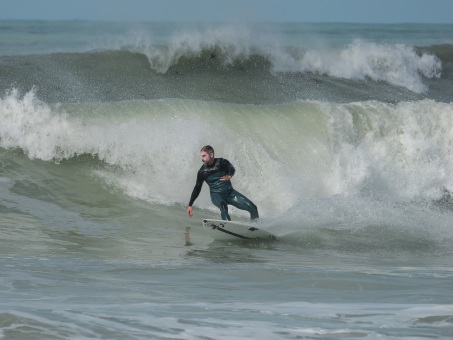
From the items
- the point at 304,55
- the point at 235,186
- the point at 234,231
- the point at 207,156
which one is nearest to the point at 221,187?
the point at 207,156

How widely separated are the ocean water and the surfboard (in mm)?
156

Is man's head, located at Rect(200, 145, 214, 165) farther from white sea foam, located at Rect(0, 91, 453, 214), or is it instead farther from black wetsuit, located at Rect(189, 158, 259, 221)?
white sea foam, located at Rect(0, 91, 453, 214)

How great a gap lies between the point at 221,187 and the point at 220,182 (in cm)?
7

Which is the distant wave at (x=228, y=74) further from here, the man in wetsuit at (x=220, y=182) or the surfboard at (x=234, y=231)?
the surfboard at (x=234, y=231)

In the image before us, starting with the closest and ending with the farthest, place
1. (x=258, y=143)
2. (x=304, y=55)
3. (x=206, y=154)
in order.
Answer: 1. (x=206, y=154)
2. (x=258, y=143)
3. (x=304, y=55)

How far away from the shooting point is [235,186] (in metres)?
16.1

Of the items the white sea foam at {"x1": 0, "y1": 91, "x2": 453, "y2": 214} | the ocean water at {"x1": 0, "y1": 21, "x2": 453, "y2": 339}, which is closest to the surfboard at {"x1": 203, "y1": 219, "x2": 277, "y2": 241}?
the ocean water at {"x1": 0, "y1": 21, "x2": 453, "y2": 339}

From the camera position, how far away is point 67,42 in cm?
3725

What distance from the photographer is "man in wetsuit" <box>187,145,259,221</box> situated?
12484mm

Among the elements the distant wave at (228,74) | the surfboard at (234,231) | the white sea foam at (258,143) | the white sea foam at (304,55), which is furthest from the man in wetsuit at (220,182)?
the white sea foam at (304,55)

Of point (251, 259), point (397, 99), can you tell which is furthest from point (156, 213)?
point (397, 99)

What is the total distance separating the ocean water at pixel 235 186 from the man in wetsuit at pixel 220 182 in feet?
1.69

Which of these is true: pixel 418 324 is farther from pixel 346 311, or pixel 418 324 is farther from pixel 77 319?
pixel 77 319

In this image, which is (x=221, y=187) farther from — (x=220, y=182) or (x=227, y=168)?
(x=227, y=168)
